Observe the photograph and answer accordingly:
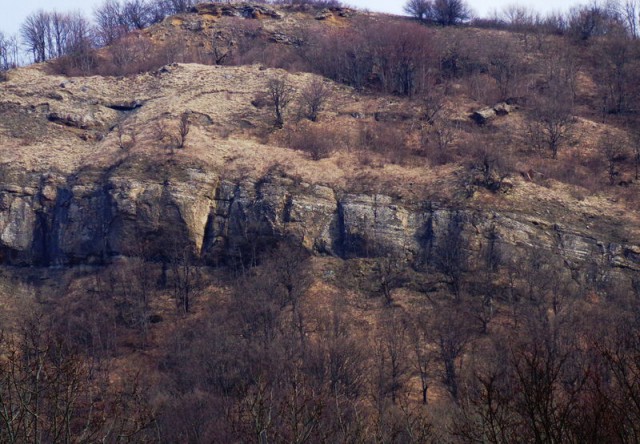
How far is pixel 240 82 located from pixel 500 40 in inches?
1011

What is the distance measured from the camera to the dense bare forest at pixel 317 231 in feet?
96.6

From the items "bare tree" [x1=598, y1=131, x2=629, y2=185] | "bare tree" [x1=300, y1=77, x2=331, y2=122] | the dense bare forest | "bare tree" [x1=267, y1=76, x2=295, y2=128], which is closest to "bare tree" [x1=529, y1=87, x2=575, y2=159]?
the dense bare forest

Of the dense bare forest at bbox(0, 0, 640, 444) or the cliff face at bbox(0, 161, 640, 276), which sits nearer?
the dense bare forest at bbox(0, 0, 640, 444)

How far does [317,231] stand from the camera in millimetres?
41875

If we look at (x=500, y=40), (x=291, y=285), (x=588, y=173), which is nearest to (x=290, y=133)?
(x=291, y=285)

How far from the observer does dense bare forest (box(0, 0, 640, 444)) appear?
2945cm

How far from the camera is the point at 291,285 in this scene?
1491 inches

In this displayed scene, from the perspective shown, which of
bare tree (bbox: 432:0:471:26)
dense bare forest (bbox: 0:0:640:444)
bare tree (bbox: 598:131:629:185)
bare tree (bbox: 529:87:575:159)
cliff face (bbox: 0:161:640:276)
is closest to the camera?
dense bare forest (bbox: 0:0:640:444)

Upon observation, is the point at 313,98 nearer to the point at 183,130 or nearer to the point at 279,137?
the point at 279,137

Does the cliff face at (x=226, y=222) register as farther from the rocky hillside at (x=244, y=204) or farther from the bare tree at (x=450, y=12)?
the bare tree at (x=450, y=12)

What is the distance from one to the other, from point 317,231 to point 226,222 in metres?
5.05

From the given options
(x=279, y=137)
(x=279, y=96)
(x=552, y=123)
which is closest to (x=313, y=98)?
(x=279, y=96)

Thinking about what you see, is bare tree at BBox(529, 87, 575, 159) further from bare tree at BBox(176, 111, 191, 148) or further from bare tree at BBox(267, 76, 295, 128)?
bare tree at BBox(176, 111, 191, 148)

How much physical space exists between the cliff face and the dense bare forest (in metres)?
0.11
